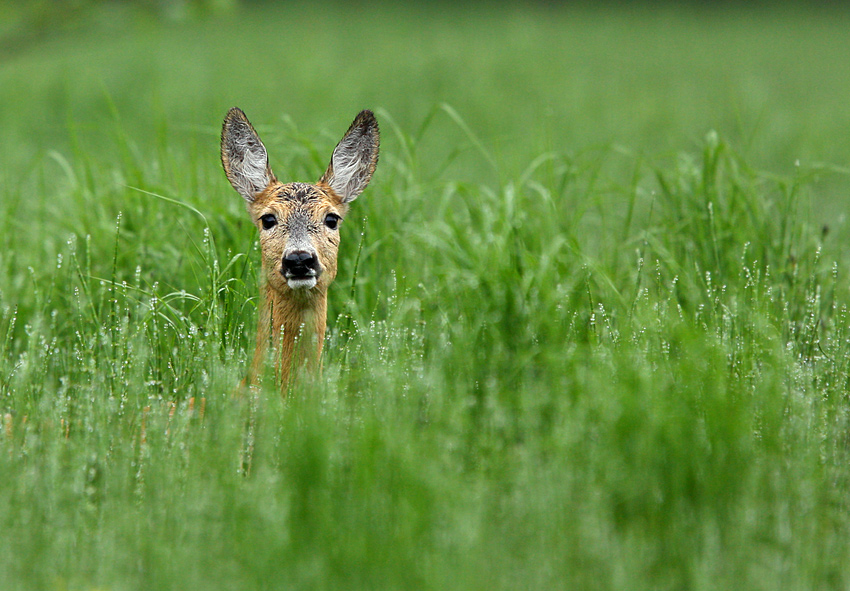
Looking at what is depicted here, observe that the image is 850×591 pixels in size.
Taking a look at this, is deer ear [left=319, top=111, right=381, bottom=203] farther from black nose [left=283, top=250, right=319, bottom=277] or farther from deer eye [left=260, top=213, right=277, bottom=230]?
black nose [left=283, top=250, right=319, bottom=277]

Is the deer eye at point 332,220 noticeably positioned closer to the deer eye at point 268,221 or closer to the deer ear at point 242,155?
the deer eye at point 268,221

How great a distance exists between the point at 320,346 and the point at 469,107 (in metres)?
8.42

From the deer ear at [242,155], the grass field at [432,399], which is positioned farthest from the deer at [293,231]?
the grass field at [432,399]

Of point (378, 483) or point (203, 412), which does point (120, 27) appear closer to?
point (203, 412)

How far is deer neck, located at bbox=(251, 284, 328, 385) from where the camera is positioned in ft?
11.3

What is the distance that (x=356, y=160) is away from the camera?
373cm

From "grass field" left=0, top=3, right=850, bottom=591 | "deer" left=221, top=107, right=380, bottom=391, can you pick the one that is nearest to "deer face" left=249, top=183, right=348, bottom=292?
"deer" left=221, top=107, right=380, bottom=391

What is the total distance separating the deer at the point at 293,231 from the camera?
336cm

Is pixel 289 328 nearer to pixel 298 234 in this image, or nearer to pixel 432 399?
pixel 298 234

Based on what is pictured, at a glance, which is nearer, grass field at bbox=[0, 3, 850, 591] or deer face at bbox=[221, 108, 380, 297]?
→ grass field at bbox=[0, 3, 850, 591]

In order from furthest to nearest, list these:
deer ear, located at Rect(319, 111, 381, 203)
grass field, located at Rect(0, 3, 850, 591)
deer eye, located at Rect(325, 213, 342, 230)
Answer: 1. deer ear, located at Rect(319, 111, 381, 203)
2. deer eye, located at Rect(325, 213, 342, 230)
3. grass field, located at Rect(0, 3, 850, 591)

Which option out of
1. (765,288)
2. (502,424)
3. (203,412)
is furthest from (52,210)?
(765,288)

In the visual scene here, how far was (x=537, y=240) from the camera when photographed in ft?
16.2

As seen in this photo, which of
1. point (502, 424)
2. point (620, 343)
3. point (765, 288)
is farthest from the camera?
point (765, 288)
